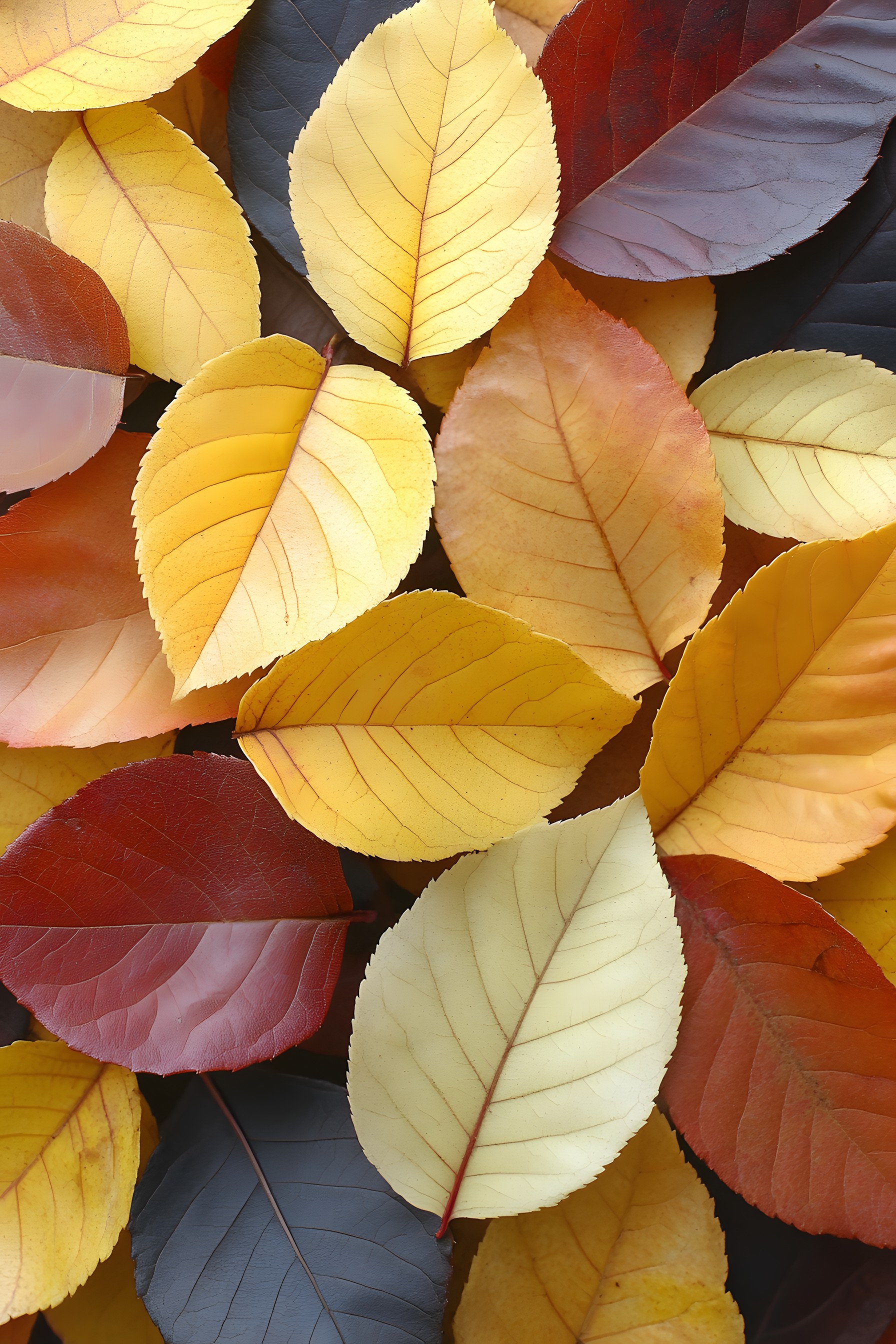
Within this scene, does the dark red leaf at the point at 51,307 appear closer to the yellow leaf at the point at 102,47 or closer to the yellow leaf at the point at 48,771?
the yellow leaf at the point at 102,47

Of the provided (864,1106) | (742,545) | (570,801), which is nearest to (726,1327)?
(864,1106)

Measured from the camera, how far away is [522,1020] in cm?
37

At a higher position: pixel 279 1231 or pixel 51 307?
pixel 51 307

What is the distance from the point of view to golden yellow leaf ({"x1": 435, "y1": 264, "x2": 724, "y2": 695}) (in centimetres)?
39

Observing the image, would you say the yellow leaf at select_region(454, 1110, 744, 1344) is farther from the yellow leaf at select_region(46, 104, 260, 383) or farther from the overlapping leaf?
the yellow leaf at select_region(46, 104, 260, 383)

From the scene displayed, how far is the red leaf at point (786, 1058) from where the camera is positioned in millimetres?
366

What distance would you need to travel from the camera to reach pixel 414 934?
0.38 metres

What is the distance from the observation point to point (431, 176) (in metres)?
0.39

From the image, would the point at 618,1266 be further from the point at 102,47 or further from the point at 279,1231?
the point at 102,47

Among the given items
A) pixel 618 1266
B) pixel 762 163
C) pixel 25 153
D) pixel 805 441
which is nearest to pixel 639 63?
pixel 762 163

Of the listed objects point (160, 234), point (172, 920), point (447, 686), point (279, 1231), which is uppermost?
point (160, 234)

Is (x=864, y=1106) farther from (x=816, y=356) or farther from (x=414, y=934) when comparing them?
(x=816, y=356)

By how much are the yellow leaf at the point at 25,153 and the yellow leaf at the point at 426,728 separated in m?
0.25

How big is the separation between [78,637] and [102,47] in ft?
0.84
